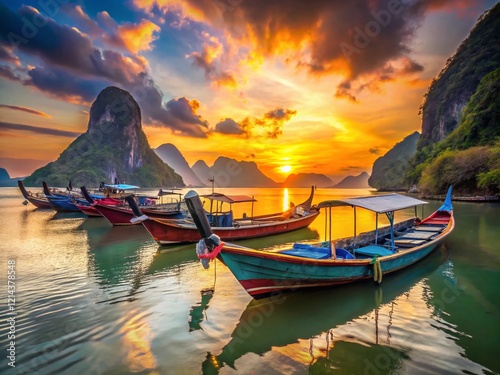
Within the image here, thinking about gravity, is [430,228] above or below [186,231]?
above

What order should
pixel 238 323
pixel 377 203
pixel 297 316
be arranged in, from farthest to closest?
pixel 377 203, pixel 297 316, pixel 238 323

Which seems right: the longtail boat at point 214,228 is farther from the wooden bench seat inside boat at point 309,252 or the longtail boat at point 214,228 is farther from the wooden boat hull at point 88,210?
the wooden boat hull at point 88,210

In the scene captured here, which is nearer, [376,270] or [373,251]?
[376,270]

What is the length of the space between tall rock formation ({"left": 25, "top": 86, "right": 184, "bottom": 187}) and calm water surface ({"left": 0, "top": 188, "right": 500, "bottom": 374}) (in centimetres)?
12055

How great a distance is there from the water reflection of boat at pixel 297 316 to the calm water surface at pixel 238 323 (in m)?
0.03

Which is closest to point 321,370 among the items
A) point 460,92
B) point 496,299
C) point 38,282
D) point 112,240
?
point 496,299

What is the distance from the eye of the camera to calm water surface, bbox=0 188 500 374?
443 centimetres

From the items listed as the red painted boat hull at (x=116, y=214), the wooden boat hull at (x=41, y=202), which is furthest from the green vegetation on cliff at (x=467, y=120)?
the wooden boat hull at (x=41, y=202)

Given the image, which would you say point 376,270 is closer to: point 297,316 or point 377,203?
point 377,203

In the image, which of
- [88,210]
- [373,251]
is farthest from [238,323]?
[88,210]

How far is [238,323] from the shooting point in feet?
19.1

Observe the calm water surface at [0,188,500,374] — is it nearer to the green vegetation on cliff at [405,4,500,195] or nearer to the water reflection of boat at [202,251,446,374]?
the water reflection of boat at [202,251,446,374]

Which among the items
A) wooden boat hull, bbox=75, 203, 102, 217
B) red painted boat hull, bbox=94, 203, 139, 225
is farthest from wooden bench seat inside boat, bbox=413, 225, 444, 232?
wooden boat hull, bbox=75, 203, 102, 217

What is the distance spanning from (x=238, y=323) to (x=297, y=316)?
131 centimetres
